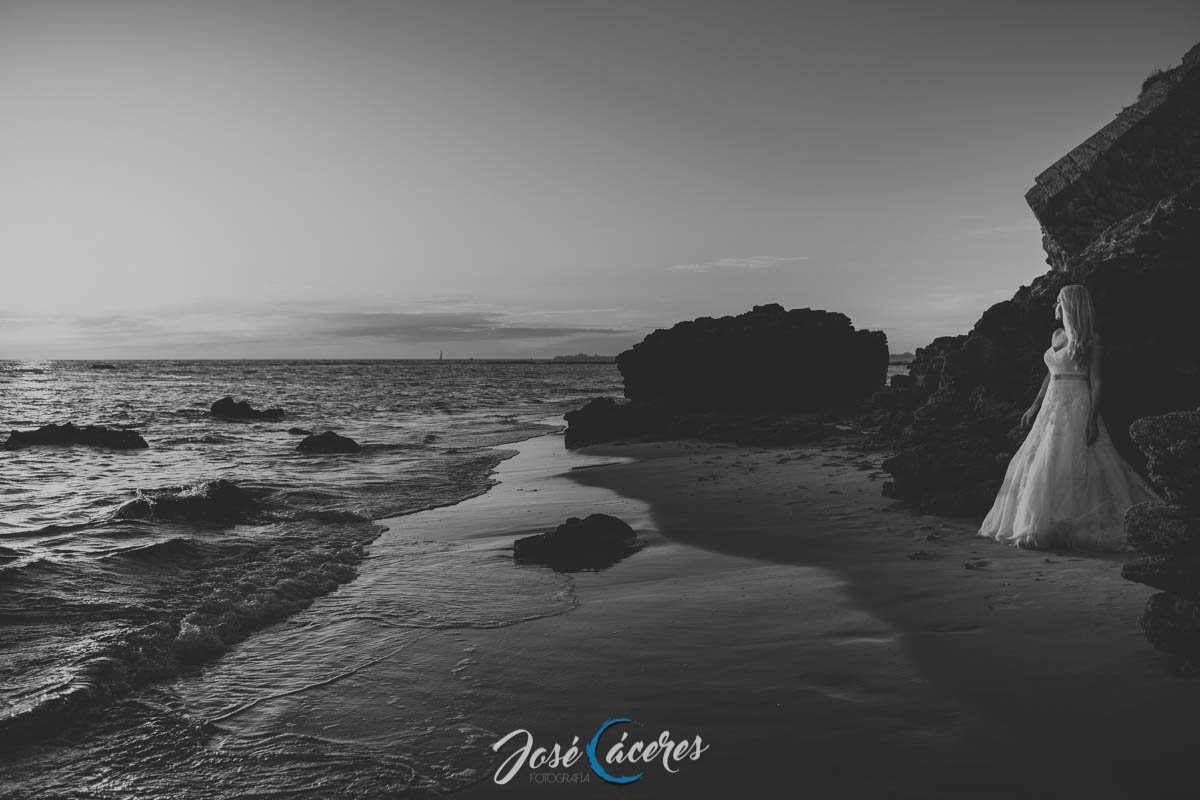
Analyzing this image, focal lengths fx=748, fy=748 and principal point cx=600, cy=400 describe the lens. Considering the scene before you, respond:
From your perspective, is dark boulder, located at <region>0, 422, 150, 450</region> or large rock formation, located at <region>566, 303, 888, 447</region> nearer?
dark boulder, located at <region>0, 422, 150, 450</region>

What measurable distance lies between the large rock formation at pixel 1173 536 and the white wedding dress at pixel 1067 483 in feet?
8.17

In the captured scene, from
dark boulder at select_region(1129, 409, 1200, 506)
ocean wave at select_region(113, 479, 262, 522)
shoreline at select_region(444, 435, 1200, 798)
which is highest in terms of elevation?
dark boulder at select_region(1129, 409, 1200, 506)

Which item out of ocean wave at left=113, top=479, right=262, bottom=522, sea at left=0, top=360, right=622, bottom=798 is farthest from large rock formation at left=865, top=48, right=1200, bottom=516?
ocean wave at left=113, top=479, right=262, bottom=522

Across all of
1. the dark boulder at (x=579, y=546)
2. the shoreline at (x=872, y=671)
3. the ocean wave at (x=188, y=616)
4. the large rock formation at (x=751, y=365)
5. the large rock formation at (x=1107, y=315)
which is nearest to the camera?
the shoreline at (x=872, y=671)

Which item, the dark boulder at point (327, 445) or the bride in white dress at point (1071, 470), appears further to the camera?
the dark boulder at point (327, 445)

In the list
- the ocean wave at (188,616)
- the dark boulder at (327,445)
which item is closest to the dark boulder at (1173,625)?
the ocean wave at (188,616)

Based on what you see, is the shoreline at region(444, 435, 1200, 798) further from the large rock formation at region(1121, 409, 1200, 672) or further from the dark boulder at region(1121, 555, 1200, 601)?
the dark boulder at region(1121, 555, 1200, 601)

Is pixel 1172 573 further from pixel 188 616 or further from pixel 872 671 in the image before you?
pixel 188 616

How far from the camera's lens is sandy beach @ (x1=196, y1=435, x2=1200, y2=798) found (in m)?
3.01

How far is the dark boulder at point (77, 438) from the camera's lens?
2149 centimetres

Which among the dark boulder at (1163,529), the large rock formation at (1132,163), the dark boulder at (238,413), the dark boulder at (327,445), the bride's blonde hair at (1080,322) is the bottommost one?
the dark boulder at (238,413)

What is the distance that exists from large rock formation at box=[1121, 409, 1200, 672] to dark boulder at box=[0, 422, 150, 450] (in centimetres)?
2402

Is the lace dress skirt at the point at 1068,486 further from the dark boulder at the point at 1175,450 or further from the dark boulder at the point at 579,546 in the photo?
the dark boulder at the point at 579,546

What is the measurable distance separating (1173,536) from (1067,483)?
2.83m
